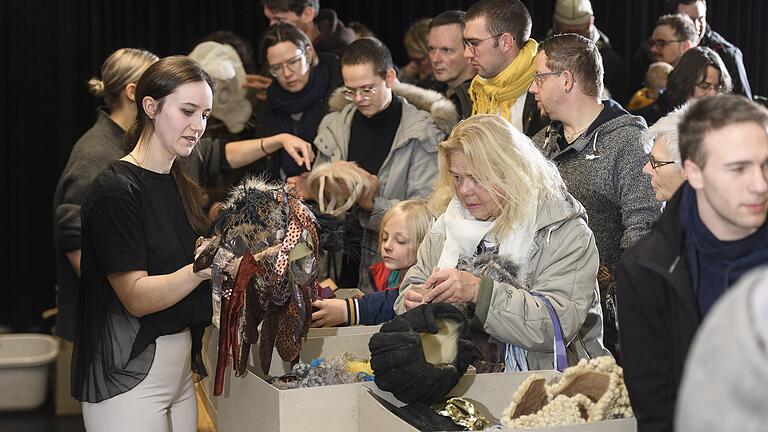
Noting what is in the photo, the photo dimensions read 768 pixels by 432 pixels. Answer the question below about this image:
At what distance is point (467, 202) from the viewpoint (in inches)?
104

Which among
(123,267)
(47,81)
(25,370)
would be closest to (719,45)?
(123,267)

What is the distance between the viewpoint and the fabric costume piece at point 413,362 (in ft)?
7.23

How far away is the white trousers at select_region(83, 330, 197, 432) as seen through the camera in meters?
2.44

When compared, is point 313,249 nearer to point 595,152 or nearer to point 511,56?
point 595,152

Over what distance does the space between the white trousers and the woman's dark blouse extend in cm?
2

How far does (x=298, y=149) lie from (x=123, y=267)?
1.68 metres

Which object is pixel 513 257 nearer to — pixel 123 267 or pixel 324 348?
pixel 324 348

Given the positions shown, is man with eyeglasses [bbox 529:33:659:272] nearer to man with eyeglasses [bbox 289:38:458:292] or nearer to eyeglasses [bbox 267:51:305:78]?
man with eyeglasses [bbox 289:38:458:292]

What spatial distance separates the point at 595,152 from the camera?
3.16 metres

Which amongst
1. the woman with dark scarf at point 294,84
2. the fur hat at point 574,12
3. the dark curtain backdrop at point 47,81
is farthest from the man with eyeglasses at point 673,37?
the woman with dark scarf at point 294,84

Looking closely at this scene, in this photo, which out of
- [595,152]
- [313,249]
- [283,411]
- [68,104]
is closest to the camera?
[283,411]

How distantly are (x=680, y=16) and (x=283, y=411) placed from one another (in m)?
3.52

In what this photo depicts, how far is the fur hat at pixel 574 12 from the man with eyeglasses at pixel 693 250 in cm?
302

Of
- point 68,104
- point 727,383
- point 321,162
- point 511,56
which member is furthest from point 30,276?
point 727,383
